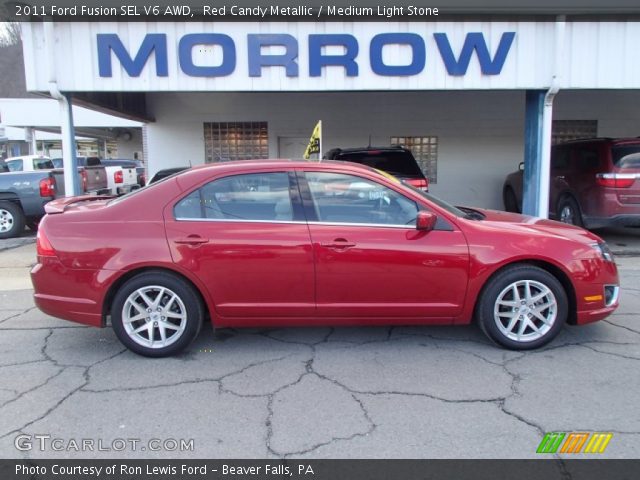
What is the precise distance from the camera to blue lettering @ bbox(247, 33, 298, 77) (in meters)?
7.84

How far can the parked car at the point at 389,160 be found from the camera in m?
8.32

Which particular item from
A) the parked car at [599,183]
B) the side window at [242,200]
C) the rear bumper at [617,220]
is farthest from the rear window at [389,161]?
the side window at [242,200]

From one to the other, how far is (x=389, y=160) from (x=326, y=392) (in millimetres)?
5592

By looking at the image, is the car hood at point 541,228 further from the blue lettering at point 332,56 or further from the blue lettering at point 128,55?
the blue lettering at point 128,55

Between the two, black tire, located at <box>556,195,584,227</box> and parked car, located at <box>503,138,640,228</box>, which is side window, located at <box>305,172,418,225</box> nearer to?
parked car, located at <box>503,138,640,228</box>

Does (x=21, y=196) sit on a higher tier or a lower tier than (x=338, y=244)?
higher

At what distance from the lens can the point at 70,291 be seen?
4000mm

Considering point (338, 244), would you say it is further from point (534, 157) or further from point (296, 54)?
point (534, 157)

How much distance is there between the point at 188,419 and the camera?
3.17 metres

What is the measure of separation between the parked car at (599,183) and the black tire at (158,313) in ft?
22.4

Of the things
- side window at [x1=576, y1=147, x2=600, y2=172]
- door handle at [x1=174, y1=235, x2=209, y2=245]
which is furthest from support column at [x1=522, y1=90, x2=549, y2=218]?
door handle at [x1=174, y1=235, x2=209, y2=245]

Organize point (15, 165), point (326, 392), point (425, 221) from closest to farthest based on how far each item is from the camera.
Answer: point (326, 392) < point (425, 221) < point (15, 165)

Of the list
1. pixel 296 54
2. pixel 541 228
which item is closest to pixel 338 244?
pixel 541 228

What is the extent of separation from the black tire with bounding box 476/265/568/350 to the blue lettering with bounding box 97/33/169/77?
618 cm
